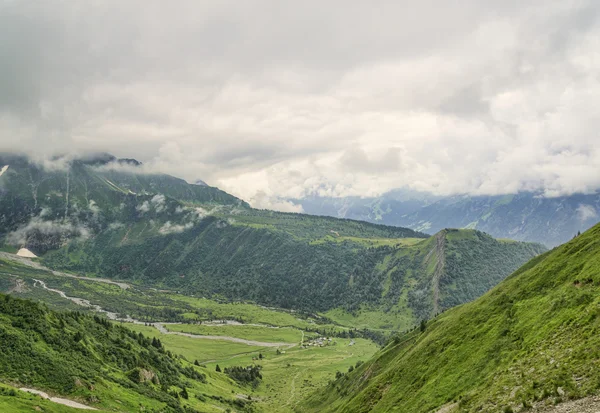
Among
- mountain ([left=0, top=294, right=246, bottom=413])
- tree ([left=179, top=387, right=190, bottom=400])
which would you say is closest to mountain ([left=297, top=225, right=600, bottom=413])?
mountain ([left=0, top=294, right=246, bottom=413])

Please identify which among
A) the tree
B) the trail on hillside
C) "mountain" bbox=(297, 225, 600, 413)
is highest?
"mountain" bbox=(297, 225, 600, 413)

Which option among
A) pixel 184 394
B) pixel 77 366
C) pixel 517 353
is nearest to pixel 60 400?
pixel 77 366

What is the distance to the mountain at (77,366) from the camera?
7938cm

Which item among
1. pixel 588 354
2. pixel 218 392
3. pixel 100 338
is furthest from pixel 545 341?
pixel 218 392

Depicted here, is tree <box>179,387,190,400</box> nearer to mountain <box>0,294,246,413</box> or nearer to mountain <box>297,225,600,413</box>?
mountain <box>0,294,246,413</box>

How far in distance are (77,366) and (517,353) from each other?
88.0 meters

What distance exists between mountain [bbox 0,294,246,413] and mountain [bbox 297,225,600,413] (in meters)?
51.7

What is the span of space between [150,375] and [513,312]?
321ft

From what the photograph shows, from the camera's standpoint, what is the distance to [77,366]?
296ft

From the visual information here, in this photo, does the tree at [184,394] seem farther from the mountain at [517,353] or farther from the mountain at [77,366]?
the mountain at [517,353]

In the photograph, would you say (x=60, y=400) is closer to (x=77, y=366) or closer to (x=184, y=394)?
(x=77, y=366)

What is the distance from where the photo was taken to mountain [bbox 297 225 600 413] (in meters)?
40.6

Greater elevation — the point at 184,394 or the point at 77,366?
the point at 77,366

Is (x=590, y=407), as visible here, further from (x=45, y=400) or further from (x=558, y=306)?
(x=45, y=400)
